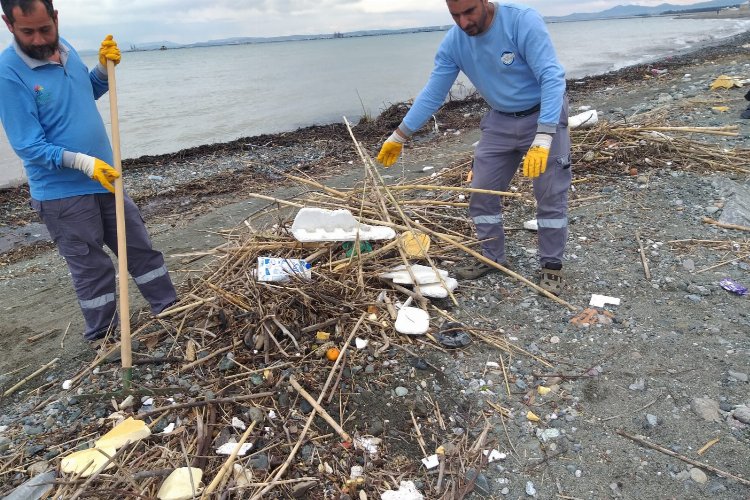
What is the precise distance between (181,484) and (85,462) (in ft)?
1.77

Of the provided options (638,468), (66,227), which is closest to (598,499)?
(638,468)

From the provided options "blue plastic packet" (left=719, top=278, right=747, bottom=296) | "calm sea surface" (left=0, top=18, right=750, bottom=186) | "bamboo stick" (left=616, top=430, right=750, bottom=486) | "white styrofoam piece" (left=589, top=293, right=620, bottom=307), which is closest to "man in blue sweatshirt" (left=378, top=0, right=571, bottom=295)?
"white styrofoam piece" (left=589, top=293, right=620, bottom=307)

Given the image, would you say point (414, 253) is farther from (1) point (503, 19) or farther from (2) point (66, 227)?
(2) point (66, 227)

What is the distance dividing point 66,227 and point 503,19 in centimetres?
315

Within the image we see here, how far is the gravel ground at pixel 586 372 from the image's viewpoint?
2.36 metres

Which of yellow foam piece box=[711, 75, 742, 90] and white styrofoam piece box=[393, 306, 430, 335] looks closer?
white styrofoam piece box=[393, 306, 430, 335]

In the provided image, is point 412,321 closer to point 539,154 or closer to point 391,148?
point 539,154

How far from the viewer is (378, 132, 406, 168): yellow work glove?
3957 mm

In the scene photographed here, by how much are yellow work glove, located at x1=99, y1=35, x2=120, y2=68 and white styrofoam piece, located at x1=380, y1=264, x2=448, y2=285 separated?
2.34m

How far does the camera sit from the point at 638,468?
2318 millimetres

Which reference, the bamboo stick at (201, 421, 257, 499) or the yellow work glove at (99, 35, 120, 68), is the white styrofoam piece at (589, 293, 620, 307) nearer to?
the bamboo stick at (201, 421, 257, 499)

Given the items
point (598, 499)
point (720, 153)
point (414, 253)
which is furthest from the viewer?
point (720, 153)

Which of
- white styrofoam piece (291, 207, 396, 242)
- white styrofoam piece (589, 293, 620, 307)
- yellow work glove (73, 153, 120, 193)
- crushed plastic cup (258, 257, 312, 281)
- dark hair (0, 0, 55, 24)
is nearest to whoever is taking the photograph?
dark hair (0, 0, 55, 24)

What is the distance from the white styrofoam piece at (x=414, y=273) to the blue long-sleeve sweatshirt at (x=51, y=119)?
2.06 m
